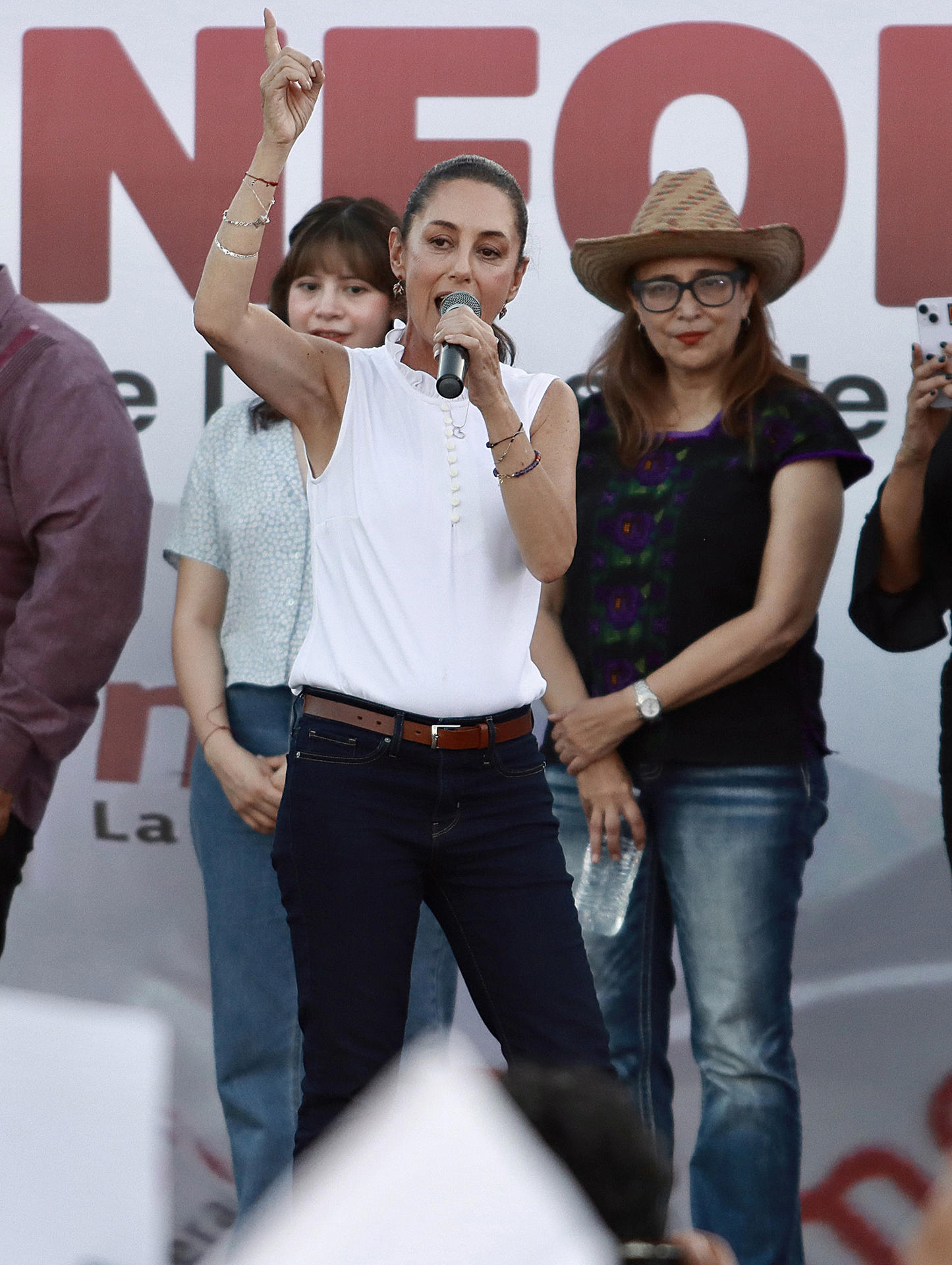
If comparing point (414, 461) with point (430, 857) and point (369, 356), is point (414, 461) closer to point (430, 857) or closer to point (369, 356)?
point (369, 356)

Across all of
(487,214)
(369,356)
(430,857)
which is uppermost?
(487,214)

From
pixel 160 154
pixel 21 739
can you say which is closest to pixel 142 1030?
pixel 21 739

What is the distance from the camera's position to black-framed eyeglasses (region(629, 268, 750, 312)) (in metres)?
2.71

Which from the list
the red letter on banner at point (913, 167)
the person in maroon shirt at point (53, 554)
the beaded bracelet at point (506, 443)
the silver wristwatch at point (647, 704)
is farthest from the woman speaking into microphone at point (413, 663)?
the red letter on banner at point (913, 167)

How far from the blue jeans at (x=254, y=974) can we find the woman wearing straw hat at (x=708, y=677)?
435 millimetres

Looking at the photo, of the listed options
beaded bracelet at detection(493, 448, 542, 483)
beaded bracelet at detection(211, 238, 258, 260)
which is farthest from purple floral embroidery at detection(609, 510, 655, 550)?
beaded bracelet at detection(211, 238, 258, 260)

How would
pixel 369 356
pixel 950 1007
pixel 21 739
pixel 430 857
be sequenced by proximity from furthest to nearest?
pixel 950 1007
pixel 21 739
pixel 369 356
pixel 430 857

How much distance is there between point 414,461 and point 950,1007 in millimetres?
1617

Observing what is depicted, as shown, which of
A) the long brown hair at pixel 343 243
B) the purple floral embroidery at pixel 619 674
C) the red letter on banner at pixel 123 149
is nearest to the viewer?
the purple floral embroidery at pixel 619 674

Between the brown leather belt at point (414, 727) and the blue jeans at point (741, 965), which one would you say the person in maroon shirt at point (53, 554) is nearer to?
the brown leather belt at point (414, 727)

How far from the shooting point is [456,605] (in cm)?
197

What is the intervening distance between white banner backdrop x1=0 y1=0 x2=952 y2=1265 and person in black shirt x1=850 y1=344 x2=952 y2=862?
38cm

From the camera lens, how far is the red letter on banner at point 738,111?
9.77 ft

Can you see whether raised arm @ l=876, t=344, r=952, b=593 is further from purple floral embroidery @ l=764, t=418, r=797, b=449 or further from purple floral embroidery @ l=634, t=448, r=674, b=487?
purple floral embroidery @ l=634, t=448, r=674, b=487
